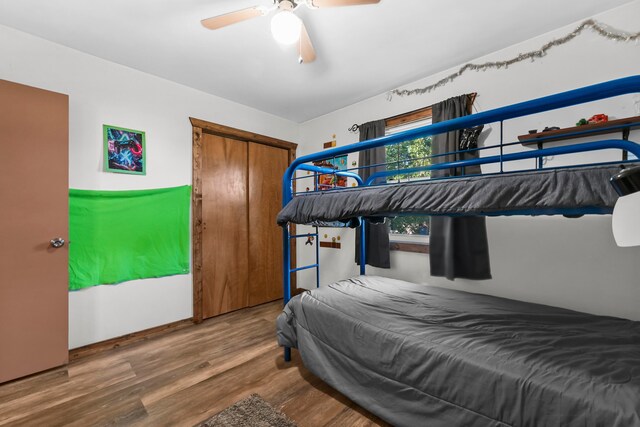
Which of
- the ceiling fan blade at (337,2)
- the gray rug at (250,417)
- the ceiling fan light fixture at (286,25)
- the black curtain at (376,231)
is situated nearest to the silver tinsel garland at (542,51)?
the black curtain at (376,231)

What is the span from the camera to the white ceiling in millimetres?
1770

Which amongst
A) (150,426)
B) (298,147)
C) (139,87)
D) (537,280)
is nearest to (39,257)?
(150,426)

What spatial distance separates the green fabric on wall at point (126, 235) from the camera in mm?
2199

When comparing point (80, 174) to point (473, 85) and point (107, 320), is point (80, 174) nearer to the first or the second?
point (107, 320)

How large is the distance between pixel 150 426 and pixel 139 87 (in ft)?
8.91

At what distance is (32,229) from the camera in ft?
6.23

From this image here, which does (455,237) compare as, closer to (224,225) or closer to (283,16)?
(283,16)

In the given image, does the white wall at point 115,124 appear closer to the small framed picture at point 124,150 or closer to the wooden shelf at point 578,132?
the small framed picture at point 124,150

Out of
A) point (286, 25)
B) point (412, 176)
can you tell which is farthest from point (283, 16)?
point (412, 176)

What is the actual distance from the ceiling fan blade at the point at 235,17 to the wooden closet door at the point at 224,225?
1555mm

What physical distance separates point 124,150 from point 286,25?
192 cm

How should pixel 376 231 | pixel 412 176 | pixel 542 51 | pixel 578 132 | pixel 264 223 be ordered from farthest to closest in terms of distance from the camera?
pixel 264 223
pixel 376 231
pixel 412 176
pixel 542 51
pixel 578 132

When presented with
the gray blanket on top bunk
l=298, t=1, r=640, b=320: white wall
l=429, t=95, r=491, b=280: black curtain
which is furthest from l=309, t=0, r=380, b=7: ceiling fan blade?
l=429, t=95, r=491, b=280: black curtain

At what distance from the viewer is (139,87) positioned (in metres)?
2.55
